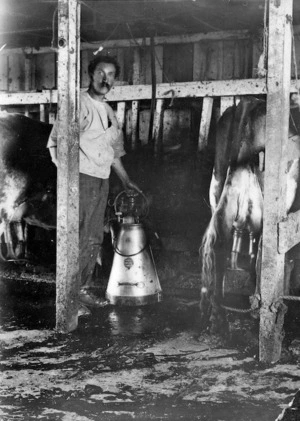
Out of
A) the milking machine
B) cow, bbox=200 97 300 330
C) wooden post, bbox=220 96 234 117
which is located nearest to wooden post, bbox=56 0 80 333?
cow, bbox=200 97 300 330

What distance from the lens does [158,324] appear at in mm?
5320

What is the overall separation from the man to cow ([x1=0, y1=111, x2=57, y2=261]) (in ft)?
3.40

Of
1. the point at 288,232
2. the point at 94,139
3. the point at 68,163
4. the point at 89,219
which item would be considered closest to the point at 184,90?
the point at 94,139

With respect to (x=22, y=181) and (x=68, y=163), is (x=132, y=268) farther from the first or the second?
(x=22, y=181)

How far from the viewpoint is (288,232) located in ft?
14.3

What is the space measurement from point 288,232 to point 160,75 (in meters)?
4.31

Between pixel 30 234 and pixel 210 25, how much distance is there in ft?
11.0

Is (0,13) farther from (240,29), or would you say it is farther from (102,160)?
(240,29)

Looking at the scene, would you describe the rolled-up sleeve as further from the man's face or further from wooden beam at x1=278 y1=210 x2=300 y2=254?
wooden beam at x1=278 y1=210 x2=300 y2=254

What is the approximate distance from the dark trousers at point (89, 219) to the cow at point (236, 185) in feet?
3.63

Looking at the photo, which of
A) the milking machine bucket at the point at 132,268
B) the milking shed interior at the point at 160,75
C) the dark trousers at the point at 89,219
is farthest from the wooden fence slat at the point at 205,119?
the dark trousers at the point at 89,219

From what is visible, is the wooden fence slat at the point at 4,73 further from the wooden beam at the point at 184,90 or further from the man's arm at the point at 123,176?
the man's arm at the point at 123,176

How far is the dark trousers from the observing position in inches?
226

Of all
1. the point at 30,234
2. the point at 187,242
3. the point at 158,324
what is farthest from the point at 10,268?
the point at 158,324
